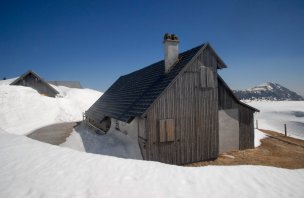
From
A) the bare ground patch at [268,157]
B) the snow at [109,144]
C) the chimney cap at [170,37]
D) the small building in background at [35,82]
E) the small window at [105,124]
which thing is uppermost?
Result: the chimney cap at [170,37]

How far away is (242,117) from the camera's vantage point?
16672 mm

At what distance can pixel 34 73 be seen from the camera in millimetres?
38438

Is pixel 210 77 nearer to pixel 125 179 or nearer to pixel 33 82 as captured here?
pixel 125 179

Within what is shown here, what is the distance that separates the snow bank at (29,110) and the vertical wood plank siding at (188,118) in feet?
67.3

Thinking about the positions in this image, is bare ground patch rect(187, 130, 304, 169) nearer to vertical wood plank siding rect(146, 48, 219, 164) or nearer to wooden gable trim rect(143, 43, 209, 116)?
vertical wood plank siding rect(146, 48, 219, 164)

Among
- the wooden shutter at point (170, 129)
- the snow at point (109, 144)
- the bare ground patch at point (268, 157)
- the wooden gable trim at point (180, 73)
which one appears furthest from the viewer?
the snow at point (109, 144)

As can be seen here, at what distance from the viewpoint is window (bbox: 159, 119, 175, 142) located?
1200 centimetres

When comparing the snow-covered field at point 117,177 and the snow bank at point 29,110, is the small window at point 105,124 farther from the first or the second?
the snow bank at point 29,110

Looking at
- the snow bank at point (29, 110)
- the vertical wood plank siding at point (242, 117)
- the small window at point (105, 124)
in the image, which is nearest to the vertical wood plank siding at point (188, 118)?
the vertical wood plank siding at point (242, 117)

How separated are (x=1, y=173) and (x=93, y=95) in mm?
47814

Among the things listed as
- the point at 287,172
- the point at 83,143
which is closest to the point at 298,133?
the point at 287,172

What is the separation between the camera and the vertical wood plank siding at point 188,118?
39.3ft

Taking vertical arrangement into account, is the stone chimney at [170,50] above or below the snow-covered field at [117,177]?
above

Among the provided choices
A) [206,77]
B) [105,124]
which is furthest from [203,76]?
[105,124]
